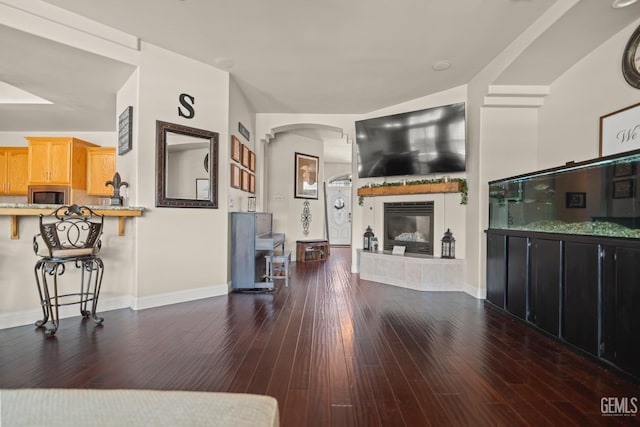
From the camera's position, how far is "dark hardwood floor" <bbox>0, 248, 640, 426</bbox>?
63.4 inches

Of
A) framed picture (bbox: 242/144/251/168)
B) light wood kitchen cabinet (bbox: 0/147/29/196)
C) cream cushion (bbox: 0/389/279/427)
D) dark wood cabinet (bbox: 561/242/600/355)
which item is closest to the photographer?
cream cushion (bbox: 0/389/279/427)

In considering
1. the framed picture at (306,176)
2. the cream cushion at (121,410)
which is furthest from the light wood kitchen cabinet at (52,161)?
the cream cushion at (121,410)

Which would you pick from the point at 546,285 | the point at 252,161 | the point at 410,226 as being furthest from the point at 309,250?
the point at 546,285

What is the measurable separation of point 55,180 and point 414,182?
6.41 meters

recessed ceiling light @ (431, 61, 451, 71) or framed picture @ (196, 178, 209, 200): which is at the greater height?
recessed ceiling light @ (431, 61, 451, 71)

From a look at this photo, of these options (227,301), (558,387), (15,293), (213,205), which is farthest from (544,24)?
(15,293)

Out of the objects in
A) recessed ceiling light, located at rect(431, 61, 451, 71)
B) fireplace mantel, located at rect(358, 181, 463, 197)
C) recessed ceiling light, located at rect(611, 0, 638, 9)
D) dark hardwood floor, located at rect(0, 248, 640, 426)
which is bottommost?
dark hardwood floor, located at rect(0, 248, 640, 426)

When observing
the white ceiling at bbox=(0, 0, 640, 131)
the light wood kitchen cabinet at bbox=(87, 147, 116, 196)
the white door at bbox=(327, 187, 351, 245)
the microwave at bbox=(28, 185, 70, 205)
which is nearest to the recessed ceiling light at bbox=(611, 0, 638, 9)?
the white ceiling at bbox=(0, 0, 640, 131)

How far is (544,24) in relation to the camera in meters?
2.67

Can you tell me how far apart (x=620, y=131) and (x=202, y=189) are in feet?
15.0

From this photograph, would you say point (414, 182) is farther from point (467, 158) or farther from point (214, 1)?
point (214, 1)

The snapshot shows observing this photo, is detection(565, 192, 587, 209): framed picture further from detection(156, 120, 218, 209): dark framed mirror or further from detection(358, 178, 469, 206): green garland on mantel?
detection(156, 120, 218, 209): dark framed mirror

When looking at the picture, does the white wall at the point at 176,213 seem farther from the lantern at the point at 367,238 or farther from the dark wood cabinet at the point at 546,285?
the dark wood cabinet at the point at 546,285

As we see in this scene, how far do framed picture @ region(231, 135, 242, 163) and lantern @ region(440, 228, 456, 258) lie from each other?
137 inches
